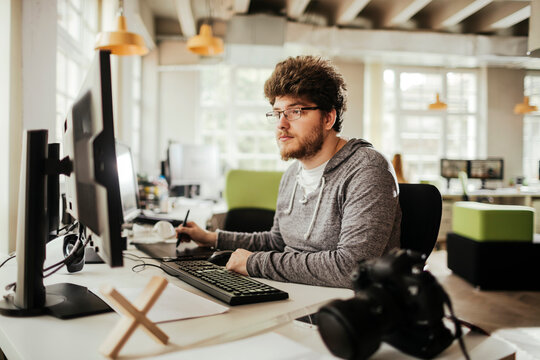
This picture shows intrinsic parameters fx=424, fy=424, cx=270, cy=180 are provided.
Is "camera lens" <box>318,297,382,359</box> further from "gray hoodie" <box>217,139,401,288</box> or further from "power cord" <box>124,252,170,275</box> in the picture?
"power cord" <box>124,252,170,275</box>

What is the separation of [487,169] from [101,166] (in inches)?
286

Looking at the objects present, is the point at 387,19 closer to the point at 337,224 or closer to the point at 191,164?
the point at 191,164

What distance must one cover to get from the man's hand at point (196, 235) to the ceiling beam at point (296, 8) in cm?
470

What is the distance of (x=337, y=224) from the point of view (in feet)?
4.54

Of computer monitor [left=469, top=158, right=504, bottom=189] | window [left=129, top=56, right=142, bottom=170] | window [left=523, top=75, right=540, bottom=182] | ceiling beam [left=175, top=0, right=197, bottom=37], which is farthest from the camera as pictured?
window [left=523, top=75, right=540, bottom=182]

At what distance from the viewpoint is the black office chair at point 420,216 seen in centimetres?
143

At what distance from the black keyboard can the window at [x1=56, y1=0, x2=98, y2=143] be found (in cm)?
228

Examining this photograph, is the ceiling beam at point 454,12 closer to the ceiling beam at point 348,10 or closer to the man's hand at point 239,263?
the ceiling beam at point 348,10

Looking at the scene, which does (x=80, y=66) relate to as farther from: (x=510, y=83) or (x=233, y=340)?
(x=510, y=83)

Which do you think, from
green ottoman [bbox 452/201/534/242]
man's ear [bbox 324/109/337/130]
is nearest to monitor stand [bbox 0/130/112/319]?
man's ear [bbox 324/109/337/130]

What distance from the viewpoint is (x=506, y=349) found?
2.59 ft

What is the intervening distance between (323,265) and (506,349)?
49 centimetres

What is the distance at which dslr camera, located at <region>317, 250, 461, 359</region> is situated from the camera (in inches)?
23.4

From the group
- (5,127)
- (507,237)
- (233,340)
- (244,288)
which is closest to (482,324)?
(507,237)
